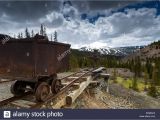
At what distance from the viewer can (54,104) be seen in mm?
9602

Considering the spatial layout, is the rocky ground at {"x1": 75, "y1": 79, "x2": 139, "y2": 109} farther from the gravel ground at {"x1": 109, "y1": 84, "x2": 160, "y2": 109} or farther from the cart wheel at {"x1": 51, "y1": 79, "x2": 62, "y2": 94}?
the gravel ground at {"x1": 109, "y1": 84, "x2": 160, "y2": 109}

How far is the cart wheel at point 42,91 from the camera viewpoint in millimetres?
9590

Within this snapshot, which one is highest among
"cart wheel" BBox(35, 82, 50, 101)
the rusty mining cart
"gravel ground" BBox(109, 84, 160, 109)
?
the rusty mining cart

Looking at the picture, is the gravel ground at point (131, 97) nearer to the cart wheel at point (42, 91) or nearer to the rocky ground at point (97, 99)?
the rocky ground at point (97, 99)

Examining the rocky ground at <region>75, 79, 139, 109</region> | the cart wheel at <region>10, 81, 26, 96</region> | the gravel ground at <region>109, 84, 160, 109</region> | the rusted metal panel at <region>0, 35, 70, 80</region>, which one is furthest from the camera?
the gravel ground at <region>109, 84, 160, 109</region>

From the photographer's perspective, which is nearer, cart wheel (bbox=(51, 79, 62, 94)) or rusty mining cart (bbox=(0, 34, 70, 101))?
rusty mining cart (bbox=(0, 34, 70, 101))

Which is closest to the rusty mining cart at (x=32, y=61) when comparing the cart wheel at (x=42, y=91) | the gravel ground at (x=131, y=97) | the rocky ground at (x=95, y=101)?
the cart wheel at (x=42, y=91)

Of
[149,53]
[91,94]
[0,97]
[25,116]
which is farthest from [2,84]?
[149,53]

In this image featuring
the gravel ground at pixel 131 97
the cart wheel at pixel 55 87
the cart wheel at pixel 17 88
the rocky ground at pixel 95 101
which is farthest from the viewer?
the gravel ground at pixel 131 97

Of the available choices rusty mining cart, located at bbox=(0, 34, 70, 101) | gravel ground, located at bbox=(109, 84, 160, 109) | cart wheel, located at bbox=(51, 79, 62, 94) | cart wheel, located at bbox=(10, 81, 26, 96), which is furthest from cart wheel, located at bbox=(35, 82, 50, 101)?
gravel ground, located at bbox=(109, 84, 160, 109)

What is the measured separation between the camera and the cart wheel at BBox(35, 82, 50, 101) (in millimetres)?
9590

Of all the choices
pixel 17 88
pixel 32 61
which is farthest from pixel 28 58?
pixel 17 88

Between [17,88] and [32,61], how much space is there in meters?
A: 2.07

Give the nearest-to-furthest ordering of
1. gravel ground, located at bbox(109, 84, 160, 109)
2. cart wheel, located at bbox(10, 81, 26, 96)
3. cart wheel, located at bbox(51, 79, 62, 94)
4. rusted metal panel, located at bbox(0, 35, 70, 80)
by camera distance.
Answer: rusted metal panel, located at bbox(0, 35, 70, 80) < cart wheel, located at bbox(10, 81, 26, 96) < cart wheel, located at bbox(51, 79, 62, 94) < gravel ground, located at bbox(109, 84, 160, 109)
